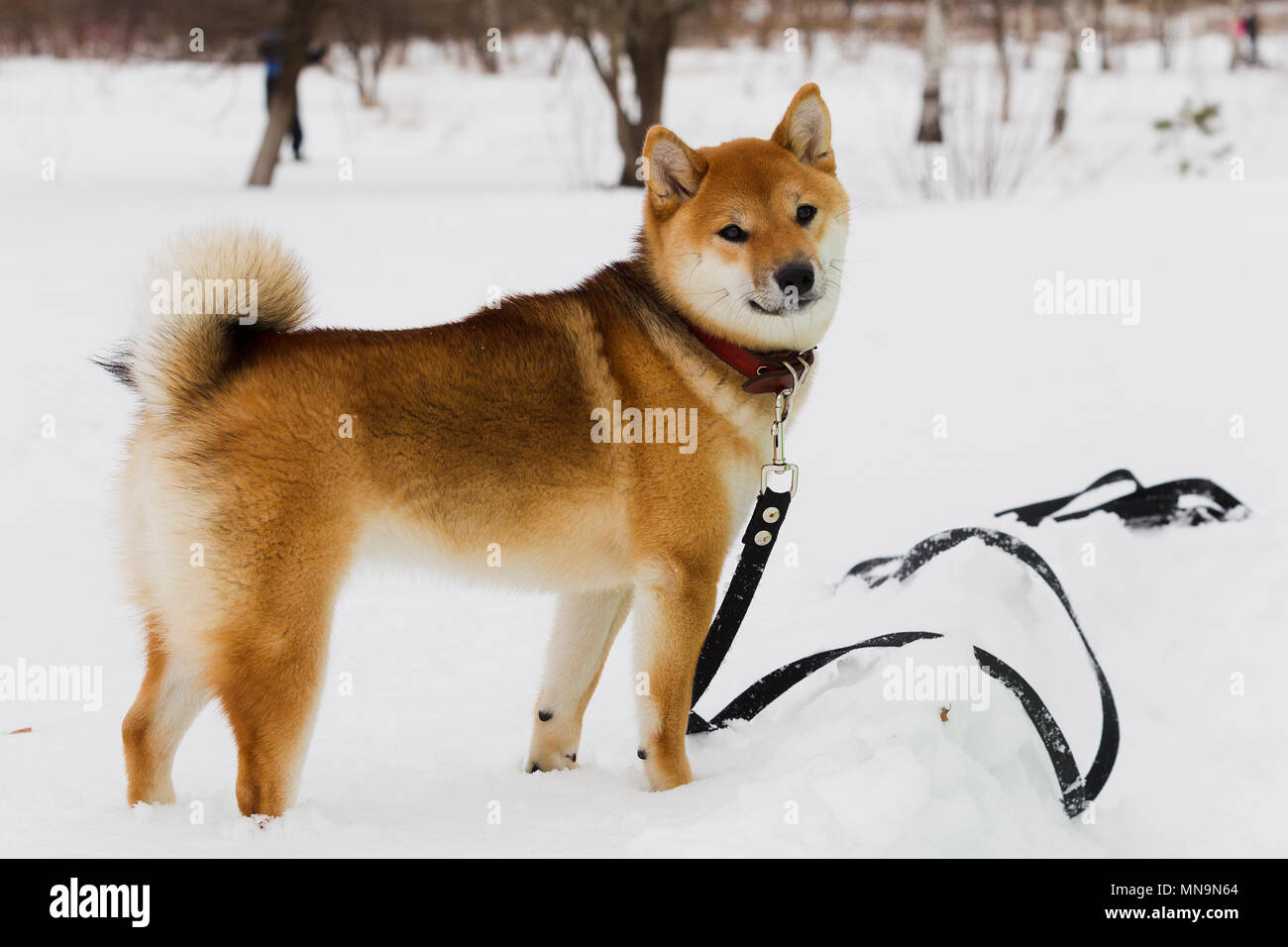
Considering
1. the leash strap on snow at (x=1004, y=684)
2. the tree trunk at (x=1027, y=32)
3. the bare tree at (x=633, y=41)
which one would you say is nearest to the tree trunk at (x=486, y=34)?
the bare tree at (x=633, y=41)

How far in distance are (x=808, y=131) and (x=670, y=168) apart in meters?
0.40

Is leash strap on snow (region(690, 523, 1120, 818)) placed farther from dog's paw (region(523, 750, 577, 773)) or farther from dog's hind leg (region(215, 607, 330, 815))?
dog's hind leg (region(215, 607, 330, 815))

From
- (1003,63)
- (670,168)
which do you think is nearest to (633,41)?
(1003,63)

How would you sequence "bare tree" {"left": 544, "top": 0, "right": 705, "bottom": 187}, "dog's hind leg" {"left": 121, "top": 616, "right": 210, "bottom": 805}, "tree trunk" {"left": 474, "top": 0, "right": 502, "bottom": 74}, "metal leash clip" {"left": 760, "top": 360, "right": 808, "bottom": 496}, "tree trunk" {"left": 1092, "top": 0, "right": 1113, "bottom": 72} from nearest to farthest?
"dog's hind leg" {"left": 121, "top": 616, "right": 210, "bottom": 805}, "metal leash clip" {"left": 760, "top": 360, "right": 808, "bottom": 496}, "bare tree" {"left": 544, "top": 0, "right": 705, "bottom": 187}, "tree trunk" {"left": 474, "top": 0, "right": 502, "bottom": 74}, "tree trunk" {"left": 1092, "top": 0, "right": 1113, "bottom": 72}

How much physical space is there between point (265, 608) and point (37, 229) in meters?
8.05

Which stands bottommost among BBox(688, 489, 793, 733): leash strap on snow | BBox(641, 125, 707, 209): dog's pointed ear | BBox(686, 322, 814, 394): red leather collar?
BBox(688, 489, 793, 733): leash strap on snow

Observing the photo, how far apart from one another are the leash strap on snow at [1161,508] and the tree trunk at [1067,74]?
40.5 feet

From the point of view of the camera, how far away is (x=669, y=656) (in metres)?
2.89

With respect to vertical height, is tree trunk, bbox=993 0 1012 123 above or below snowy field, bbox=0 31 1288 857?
above

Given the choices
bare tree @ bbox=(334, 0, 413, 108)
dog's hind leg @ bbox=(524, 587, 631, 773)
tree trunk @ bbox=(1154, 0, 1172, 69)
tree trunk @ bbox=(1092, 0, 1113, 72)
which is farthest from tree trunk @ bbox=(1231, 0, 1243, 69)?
dog's hind leg @ bbox=(524, 587, 631, 773)

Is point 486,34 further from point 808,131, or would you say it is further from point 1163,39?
point 808,131

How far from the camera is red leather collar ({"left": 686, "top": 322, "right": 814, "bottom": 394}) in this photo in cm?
293

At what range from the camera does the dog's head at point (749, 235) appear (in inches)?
112

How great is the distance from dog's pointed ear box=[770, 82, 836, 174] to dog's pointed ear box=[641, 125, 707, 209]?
25 cm
